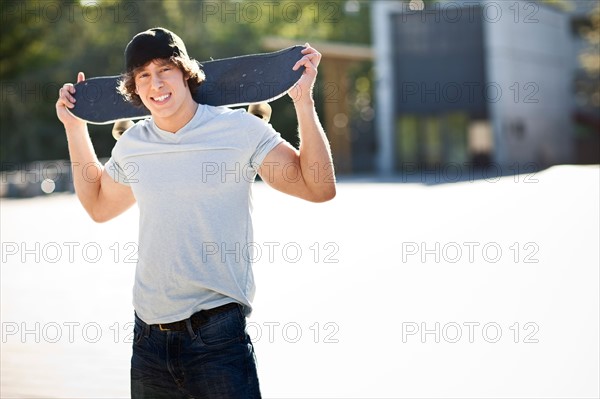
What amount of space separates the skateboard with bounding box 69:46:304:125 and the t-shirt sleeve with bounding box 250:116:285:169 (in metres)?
0.11

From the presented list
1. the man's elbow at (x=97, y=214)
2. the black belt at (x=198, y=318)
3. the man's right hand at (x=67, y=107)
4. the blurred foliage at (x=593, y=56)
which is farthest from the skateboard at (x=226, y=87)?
the blurred foliage at (x=593, y=56)

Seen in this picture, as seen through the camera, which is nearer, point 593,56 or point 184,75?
point 184,75

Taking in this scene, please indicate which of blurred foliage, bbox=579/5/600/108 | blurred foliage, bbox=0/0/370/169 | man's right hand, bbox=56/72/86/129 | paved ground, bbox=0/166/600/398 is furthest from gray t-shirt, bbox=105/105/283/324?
blurred foliage, bbox=579/5/600/108

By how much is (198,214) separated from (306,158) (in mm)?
334

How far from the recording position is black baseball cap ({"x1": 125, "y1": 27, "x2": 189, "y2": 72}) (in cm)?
281

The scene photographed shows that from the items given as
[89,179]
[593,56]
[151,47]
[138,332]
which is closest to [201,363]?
[138,332]

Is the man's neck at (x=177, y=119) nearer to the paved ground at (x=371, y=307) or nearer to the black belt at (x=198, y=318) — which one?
the black belt at (x=198, y=318)

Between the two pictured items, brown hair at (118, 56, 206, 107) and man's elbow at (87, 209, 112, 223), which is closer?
brown hair at (118, 56, 206, 107)

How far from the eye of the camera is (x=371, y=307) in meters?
7.96

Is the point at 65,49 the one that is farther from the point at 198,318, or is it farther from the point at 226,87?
the point at 198,318

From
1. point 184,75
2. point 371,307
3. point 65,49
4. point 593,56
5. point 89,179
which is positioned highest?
point 65,49

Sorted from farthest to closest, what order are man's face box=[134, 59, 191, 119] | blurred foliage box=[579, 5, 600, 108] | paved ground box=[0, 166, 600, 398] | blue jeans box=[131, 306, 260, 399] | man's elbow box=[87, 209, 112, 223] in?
blurred foliage box=[579, 5, 600, 108]
paved ground box=[0, 166, 600, 398]
man's elbow box=[87, 209, 112, 223]
man's face box=[134, 59, 191, 119]
blue jeans box=[131, 306, 260, 399]

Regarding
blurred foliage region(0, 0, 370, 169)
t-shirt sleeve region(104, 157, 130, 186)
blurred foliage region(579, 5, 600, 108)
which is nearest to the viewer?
t-shirt sleeve region(104, 157, 130, 186)

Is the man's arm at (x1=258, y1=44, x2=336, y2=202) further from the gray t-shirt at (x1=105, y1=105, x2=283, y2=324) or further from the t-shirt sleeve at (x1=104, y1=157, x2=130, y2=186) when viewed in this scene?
the t-shirt sleeve at (x1=104, y1=157, x2=130, y2=186)
